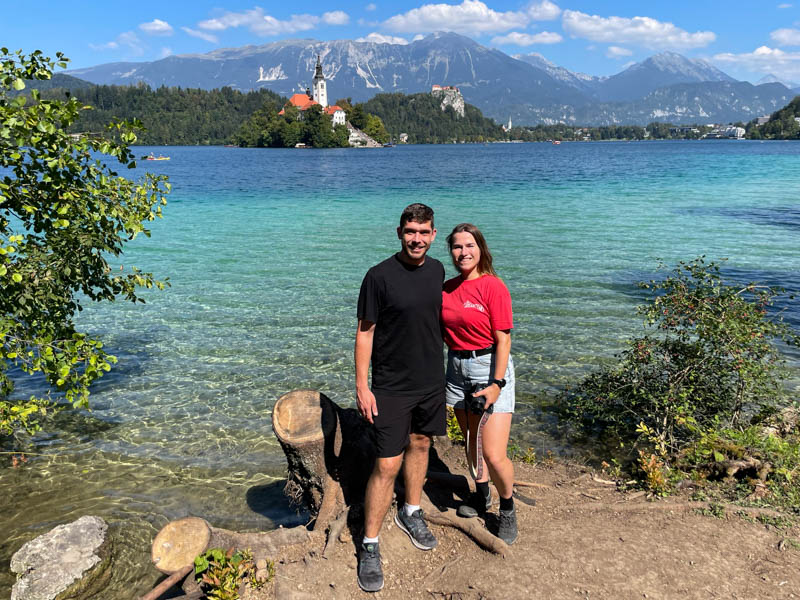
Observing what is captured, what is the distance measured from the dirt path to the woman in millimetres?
469

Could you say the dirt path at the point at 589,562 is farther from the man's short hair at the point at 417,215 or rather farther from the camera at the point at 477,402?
the man's short hair at the point at 417,215

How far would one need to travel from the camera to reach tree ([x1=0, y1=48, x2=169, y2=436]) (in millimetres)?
5477

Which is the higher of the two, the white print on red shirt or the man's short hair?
the man's short hair

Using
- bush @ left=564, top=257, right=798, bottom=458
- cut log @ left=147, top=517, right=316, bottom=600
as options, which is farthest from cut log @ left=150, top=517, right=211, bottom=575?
bush @ left=564, top=257, right=798, bottom=458

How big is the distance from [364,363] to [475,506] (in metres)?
2.26

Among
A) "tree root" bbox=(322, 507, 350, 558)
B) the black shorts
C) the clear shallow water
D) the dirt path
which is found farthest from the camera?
the clear shallow water

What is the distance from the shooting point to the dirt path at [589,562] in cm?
449

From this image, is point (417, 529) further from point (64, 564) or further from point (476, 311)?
point (64, 564)

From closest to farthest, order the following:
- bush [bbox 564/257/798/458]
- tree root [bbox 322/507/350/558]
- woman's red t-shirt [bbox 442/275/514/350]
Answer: woman's red t-shirt [bbox 442/275/514/350]
tree root [bbox 322/507/350/558]
bush [bbox 564/257/798/458]

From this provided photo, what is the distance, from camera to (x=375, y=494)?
490 cm

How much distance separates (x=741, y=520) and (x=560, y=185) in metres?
57.6

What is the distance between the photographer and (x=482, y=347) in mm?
4969

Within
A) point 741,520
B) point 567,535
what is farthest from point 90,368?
point 741,520

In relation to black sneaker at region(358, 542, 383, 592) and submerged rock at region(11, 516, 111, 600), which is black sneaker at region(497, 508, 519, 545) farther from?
submerged rock at region(11, 516, 111, 600)
